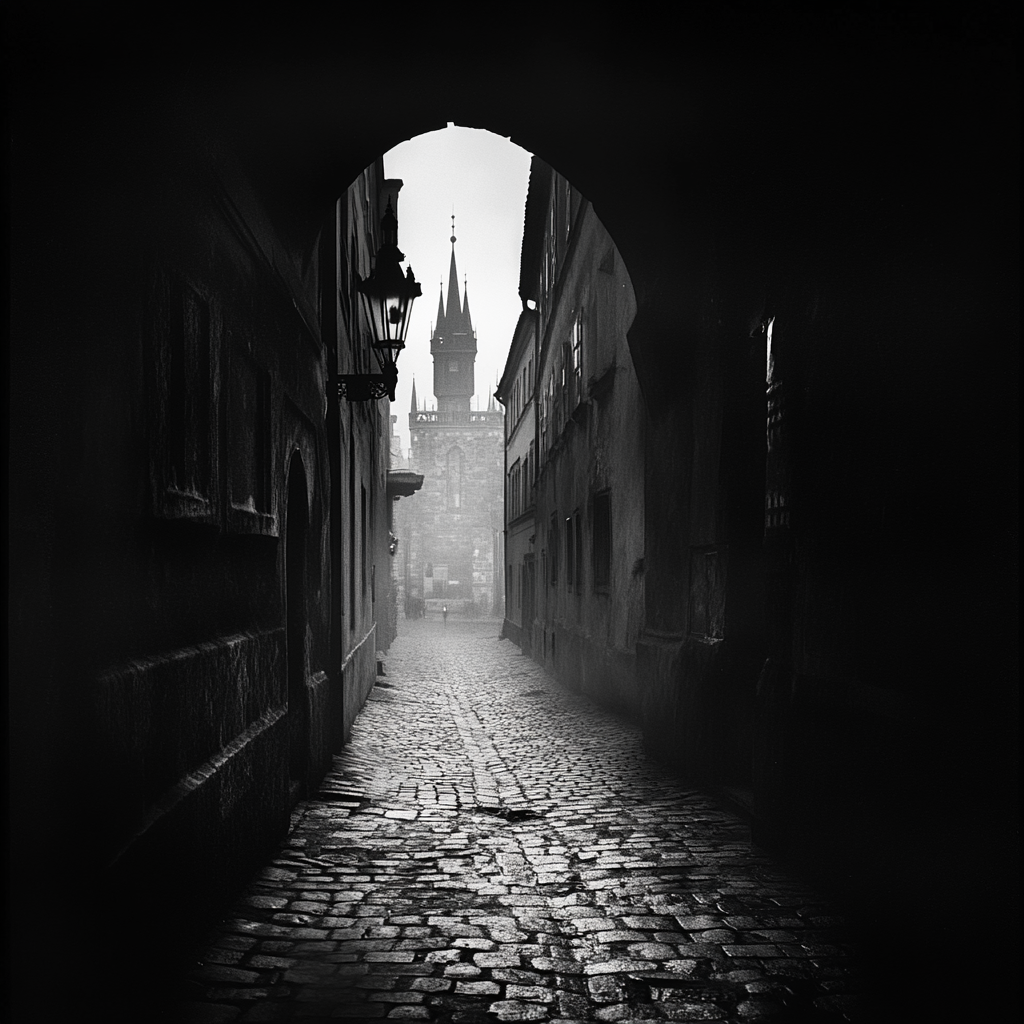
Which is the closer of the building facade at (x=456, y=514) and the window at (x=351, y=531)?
the window at (x=351, y=531)

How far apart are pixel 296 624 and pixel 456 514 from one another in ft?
163

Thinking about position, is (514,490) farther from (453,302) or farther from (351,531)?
(453,302)

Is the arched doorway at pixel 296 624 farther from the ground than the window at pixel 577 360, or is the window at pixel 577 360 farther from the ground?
the window at pixel 577 360

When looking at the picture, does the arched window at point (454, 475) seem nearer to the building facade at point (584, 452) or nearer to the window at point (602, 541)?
the building facade at point (584, 452)

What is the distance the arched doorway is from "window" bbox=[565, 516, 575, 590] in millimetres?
9070

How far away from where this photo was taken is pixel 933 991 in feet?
11.6

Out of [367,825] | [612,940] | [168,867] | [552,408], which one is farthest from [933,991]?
[552,408]

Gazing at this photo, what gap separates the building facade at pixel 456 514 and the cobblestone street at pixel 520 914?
46917 mm

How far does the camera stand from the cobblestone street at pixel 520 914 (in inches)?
138

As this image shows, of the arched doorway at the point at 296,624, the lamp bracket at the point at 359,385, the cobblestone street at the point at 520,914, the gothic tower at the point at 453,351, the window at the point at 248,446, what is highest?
the gothic tower at the point at 453,351

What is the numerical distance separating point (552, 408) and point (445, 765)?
11.7 m

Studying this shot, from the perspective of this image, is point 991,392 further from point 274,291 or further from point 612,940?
point 274,291

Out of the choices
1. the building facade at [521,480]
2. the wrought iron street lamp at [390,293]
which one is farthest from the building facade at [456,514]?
the wrought iron street lamp at [390,293]

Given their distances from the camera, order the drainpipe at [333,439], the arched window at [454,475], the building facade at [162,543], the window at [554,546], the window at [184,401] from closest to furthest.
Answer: the building facade at [162,543], the window at [184,401], the drainpipe at [333,439], the window at [554,546], the arched window at [454,475]
